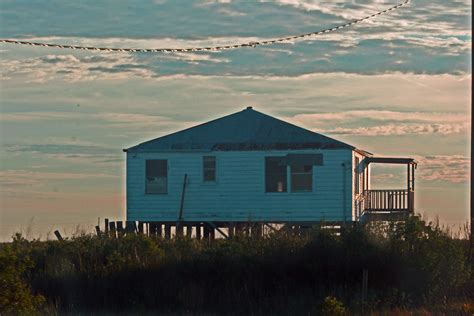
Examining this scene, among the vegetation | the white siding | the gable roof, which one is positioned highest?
the gable roof

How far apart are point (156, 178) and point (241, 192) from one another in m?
3.26

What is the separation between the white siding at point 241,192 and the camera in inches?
1563

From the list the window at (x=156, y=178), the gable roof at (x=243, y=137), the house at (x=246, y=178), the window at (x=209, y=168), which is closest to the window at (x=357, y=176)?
the house at (x=246, y=178)

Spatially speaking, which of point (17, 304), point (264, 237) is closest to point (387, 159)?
point (264, 237)

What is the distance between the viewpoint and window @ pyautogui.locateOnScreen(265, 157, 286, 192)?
131 ft

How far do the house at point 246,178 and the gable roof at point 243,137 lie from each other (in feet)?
0.12

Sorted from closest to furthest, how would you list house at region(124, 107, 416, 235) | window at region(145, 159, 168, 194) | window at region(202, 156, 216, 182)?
house at region(124, 107, 416, 235)
window at region(202, 156, 216, 182)
window at region(145, 159, 168, 194)

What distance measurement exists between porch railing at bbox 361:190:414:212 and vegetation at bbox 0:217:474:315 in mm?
17058

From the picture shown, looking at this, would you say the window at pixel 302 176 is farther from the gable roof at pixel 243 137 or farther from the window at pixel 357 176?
the window at pixel 357 176

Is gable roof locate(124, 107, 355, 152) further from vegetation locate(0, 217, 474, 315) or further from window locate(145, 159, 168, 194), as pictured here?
vegetation locate(0, 217, 474, 315)

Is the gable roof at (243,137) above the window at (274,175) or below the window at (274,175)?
above

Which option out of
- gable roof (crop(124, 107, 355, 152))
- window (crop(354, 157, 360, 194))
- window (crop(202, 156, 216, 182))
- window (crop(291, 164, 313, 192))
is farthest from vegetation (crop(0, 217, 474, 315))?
window (crop(354, 157, 360, 194))

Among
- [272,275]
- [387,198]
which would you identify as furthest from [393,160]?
[272,275]

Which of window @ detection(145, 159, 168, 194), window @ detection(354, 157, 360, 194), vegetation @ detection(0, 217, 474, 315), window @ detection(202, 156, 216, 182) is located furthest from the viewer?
window @ detection(354, 157, 360, 194)
